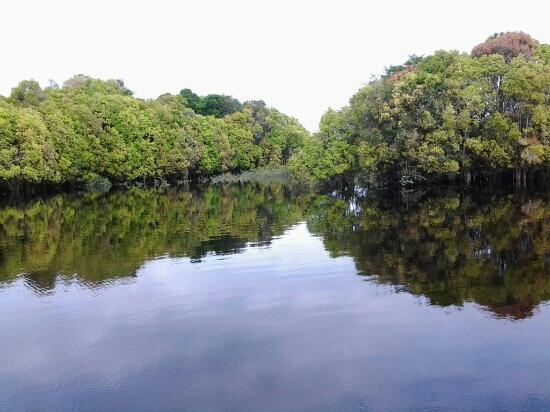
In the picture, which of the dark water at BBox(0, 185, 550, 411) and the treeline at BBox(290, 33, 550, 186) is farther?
the treeline at BBox(290, 33, 550, 186)

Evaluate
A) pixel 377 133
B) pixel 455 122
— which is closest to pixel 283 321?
pixel 455 122

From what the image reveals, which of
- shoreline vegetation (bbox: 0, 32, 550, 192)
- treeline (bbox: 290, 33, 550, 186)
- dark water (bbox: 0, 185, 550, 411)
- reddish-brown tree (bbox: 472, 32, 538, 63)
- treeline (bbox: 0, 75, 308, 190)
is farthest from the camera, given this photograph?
treeline (bbox: 0, 75, 308, 190)

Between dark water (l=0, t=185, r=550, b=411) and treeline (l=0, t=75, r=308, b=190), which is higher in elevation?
treeline (l=0, t=75, r=308, b=190)

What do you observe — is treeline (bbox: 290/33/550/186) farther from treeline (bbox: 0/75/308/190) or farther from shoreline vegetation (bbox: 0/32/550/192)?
treeline (bbox: 0/75/308/190)

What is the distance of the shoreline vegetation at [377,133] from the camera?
41375 millimetres

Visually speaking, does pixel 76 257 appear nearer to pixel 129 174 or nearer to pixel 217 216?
pixel 217 216

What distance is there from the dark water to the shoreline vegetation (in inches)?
759

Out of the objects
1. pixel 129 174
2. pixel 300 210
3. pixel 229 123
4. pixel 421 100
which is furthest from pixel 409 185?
pixel 229 123

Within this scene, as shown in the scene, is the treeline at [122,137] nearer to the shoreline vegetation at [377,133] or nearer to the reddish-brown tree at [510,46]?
the shoreline vegetation at [377,133]

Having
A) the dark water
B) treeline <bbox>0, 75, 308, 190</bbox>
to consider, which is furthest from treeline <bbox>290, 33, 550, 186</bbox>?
treeline <bbox>0, 75, 308, 190</bbox>

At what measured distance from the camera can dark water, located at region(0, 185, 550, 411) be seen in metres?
8.56

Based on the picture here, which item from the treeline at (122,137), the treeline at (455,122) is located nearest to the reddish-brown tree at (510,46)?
the treeline at (455,122)

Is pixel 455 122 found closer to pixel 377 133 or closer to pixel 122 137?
pixel 377 133

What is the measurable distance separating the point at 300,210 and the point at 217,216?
5729 millimetres
